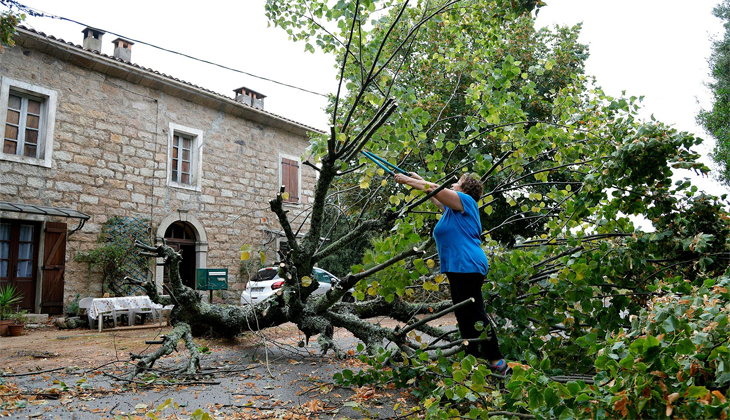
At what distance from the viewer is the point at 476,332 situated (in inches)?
127

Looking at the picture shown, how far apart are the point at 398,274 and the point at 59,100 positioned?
959 cm

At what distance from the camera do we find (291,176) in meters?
14.9

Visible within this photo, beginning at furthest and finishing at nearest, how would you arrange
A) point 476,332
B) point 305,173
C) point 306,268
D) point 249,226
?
1. point 305,173
2. point 249,226
3. point 306,268
4. point 476,332

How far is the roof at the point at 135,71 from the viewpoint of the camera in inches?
375

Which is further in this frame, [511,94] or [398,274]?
[511,94]

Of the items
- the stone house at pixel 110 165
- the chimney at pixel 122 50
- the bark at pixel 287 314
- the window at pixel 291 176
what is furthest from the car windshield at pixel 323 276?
the bark at pixel 287 314

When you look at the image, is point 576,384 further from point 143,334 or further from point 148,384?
point 143,334

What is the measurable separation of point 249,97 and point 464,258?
12886 millimetres

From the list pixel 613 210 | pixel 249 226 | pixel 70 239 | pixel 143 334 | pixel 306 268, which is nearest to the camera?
pixel 613 210

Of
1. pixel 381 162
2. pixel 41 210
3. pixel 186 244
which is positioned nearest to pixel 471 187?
pixel 381 162

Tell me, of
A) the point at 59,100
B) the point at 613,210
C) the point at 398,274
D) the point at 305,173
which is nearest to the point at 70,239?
the point at 59,100

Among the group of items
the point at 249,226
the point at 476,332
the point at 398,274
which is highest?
the point at 249,226

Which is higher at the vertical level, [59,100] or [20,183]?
[59,100]

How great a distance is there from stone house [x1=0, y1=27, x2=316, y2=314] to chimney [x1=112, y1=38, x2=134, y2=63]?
1.3 inches
